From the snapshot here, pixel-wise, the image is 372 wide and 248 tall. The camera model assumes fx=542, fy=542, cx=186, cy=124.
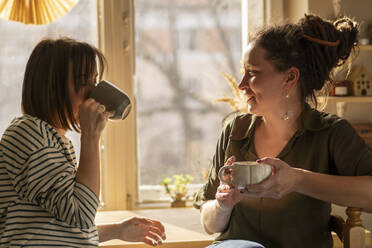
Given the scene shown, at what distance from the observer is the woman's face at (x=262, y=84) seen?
1549 mm

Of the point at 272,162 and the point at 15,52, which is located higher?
the point at 15,52

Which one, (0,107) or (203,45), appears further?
(203,45)

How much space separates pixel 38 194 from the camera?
47.8 inches

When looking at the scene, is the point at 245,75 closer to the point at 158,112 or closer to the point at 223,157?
the point at 223,157

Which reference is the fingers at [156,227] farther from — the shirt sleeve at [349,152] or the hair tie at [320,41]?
the hair tie at [320,41]

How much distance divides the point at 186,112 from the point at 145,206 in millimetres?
521

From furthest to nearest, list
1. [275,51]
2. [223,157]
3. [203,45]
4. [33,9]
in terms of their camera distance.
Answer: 1. [203,45]
2. [33,9]
3. [223,157]
4. [275,51]

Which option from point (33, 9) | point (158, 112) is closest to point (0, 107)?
point (33, 9)

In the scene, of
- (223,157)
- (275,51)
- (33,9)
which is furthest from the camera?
(33,9)

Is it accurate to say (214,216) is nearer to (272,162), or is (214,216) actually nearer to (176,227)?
(272,162)

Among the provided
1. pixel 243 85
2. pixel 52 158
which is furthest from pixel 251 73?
pixel 52 158

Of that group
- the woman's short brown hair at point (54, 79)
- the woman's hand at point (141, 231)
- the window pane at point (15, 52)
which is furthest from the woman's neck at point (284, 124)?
the window pane at point (15, 52)

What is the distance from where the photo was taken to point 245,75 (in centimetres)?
158

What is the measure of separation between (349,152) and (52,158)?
0.80 meters
